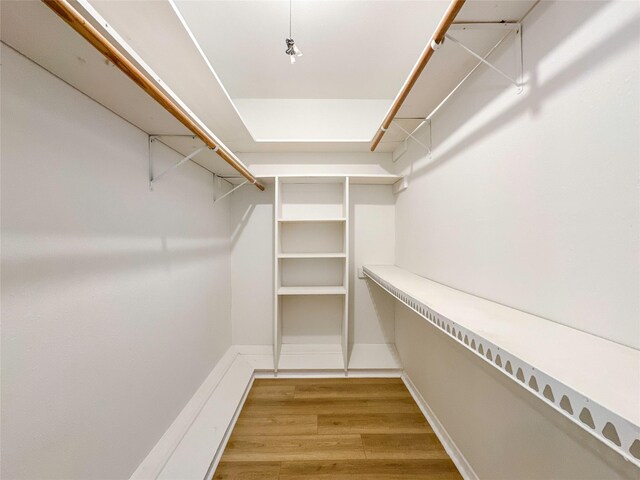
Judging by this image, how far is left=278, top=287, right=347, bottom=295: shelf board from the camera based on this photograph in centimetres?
201

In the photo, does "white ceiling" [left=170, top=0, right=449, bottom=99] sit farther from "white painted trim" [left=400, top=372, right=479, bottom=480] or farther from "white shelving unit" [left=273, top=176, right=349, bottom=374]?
"white painted trim" [left=400, top=372, right=479, bottom=480]

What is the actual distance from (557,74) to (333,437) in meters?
1.91

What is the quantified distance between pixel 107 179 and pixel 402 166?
6.10ft

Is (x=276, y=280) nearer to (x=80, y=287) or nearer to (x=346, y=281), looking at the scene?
(x=346, y=281)

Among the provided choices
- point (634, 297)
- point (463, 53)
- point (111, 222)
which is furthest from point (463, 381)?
point (111, 222)

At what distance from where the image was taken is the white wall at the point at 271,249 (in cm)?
225

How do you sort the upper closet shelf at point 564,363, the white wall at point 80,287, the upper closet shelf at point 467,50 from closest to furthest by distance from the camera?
the upper closet shelf at point 564,363, the white wall at point 80,287, the upper closet shelf at point 467,50

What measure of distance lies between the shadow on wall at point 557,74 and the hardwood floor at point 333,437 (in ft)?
5.33

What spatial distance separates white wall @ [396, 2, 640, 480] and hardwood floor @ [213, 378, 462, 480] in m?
0.26

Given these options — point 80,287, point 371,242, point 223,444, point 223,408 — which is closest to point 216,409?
point 223,408

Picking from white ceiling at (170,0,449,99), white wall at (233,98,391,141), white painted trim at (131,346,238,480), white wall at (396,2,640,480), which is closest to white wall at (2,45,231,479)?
white painted trim at (131,346,238,480)

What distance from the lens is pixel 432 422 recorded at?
5.04 ft

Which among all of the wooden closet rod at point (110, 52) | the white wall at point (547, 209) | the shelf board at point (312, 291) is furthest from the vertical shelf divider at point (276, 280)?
the white wall at point (547, 209)

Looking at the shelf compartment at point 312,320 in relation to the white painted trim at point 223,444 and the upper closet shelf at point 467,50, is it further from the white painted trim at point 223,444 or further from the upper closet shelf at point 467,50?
the upper closet shelf at point 467,50
